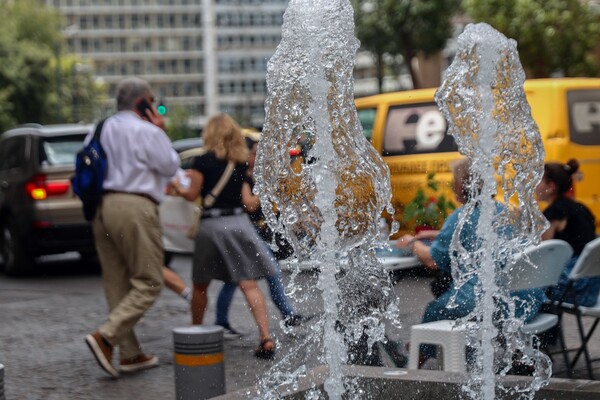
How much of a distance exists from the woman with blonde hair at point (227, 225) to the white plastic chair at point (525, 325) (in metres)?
2.15

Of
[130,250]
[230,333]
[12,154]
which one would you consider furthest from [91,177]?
[12,154]

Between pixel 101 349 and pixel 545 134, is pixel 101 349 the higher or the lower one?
the lower one

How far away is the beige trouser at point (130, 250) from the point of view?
7297 mm

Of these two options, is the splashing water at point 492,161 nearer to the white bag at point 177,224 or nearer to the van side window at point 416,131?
the van side window at point 416,131

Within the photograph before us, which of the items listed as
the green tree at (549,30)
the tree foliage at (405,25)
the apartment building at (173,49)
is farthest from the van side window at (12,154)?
the apartment building at (173,49)

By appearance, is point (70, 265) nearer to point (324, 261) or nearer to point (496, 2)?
point (324, 261)

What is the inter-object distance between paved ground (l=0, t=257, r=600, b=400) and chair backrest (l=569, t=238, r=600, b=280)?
0.82m

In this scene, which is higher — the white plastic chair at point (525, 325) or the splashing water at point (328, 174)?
the splashing water at point (328, 174)

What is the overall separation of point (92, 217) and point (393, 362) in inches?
90.7

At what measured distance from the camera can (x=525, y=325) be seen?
20.7 feet

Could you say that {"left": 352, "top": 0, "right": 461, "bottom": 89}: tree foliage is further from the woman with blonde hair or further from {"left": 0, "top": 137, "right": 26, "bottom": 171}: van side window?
the woman with blonde hair

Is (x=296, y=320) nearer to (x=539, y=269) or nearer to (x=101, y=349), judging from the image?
(x=101, y=349)

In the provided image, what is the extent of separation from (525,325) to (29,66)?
197ft

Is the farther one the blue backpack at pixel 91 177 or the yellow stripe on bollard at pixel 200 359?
the blue backpack at pixel 91 177
